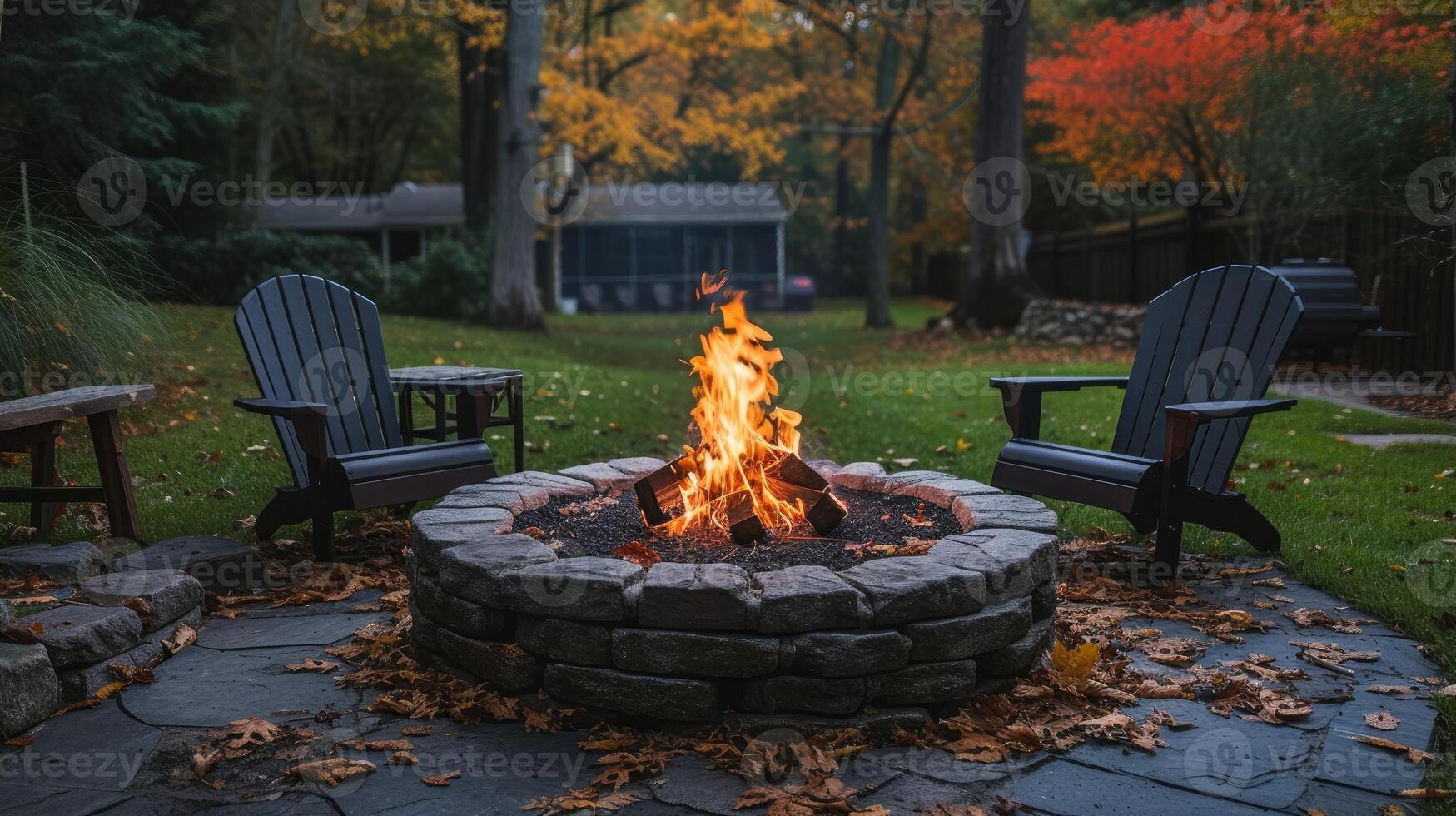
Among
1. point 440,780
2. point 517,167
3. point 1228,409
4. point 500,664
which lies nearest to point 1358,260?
point 1228,409

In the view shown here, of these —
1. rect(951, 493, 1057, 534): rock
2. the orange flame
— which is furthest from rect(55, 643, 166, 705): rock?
rect(951, 493, 1057, 534): rock

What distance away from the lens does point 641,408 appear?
8.25 meters

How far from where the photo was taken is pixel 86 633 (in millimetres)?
2918

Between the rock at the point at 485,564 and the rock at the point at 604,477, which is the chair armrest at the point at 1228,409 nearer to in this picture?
the rock at the point at 604,477

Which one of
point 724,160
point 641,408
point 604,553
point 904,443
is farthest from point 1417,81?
point 724,160

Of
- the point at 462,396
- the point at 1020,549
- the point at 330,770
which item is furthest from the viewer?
the point at 462,396

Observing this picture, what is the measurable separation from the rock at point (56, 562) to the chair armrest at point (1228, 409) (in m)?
3.86

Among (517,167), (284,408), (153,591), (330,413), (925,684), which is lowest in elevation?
(925,684)

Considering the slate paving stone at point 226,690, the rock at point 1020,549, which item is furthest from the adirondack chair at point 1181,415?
the slate paving stone at point 226,690

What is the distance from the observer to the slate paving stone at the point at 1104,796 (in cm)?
230

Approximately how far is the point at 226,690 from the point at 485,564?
844 mm

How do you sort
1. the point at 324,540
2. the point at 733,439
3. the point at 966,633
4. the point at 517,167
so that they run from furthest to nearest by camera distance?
the point at 517,167 → the point at 324,540 → the point at 733,439 → the point at 966,633

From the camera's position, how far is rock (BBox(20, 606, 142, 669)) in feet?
9.41

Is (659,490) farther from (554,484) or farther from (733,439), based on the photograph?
(554,484)
